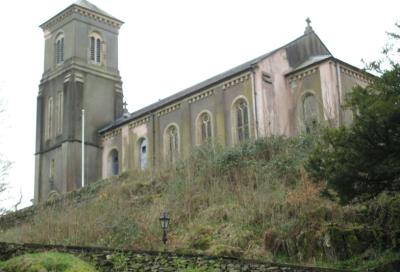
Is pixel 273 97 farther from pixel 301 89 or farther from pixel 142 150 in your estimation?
pixel 142 150

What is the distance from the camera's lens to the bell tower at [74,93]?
157 feet

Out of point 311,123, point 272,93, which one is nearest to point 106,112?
point 272,93

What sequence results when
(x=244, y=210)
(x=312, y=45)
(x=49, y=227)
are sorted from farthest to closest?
(x=312, y=45) < (x=49, y=227) < (x=244, y=210)

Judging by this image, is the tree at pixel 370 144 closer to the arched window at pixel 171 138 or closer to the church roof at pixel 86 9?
the arched window at pixel 171 138

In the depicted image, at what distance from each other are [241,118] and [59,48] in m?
19.8

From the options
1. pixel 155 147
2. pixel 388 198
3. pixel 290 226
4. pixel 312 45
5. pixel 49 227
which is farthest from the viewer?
pixel 155 147

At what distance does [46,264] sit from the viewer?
12.7 meters

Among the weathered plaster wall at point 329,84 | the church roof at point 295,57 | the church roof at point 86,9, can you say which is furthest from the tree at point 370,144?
the church roof at point 86,9

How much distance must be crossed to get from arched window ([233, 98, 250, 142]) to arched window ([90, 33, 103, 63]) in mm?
16642

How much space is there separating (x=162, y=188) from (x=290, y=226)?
9578 mm

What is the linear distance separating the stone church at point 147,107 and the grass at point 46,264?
1705 centimetres

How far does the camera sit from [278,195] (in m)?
20.6

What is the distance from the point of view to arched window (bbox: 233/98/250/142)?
38.2 meters

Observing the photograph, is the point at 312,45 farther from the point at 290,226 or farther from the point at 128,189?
the point at 290,226
